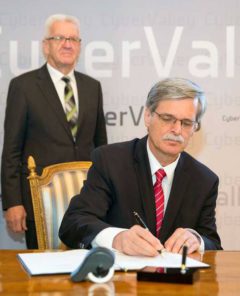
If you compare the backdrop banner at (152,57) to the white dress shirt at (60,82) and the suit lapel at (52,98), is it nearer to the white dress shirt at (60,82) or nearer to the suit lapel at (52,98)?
the white dress shirt at (60,82)

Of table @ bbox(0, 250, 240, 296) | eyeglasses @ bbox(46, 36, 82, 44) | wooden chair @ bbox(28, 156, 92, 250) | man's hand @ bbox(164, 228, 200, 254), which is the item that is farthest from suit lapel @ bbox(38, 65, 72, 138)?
table @ bbox(0, 250, 240, 296)

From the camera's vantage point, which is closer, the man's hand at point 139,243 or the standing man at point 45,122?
the man's hand at point 139,243

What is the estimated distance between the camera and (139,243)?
2305 mm

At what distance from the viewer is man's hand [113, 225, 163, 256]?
2295 millimetres

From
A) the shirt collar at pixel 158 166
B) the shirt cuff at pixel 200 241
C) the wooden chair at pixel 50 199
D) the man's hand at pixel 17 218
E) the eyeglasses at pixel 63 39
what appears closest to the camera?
the shirt cuff at pixel 200 241

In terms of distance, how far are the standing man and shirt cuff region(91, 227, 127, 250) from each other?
6.72 feet

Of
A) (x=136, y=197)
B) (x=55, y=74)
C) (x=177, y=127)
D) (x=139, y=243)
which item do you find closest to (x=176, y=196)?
(x=136, y=197)

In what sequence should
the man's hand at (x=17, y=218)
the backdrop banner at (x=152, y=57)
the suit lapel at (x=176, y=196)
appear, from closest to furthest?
the suit lapel at (x=176, y=196) → the man's hand at (x=17, y=218) → the backdrop banner at (x=152, y=57)

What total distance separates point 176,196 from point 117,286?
0.98m

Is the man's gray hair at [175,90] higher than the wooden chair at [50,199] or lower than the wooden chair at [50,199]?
higher

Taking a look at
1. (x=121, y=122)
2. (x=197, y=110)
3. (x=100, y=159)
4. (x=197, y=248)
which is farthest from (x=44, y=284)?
(x=121, y=122)

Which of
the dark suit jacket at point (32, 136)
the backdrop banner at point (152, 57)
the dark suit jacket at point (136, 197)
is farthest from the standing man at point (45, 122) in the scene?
the dark suit jacket at point (136, 197)

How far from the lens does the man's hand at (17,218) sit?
4539 mm

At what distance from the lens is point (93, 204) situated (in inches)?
112
